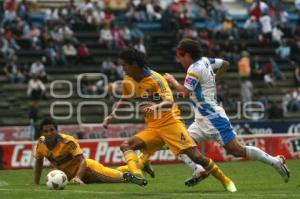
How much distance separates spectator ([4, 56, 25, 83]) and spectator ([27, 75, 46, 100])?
2.35ft

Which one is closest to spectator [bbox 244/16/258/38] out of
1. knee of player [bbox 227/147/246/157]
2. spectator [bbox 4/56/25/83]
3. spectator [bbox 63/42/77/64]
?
spectator [bbox 63/42/77/64]

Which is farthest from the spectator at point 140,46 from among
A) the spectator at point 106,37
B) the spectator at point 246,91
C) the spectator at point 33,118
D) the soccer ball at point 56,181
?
the soccer ball at point 56,181

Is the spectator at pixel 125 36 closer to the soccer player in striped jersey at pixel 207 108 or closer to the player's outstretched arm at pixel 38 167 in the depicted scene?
the player's outstretched arm at pixel 38 167

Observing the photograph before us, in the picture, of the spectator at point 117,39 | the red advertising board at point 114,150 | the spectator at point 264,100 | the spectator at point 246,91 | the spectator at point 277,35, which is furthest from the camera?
the spectator at point 277,35

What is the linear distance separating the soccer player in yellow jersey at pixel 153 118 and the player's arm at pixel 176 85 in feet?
0.97

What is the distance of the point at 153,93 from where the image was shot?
14.4 metres

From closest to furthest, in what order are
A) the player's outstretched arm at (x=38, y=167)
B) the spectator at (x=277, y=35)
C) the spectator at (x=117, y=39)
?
the player's outstretched arm at (x=38, y=167)
the spectator at (x=117, y=39)
the spectator at (x=277, y=35)

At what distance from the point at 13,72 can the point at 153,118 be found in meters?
17.8

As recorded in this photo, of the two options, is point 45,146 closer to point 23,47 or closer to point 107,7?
point 23,47

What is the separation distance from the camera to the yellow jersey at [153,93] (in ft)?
47.0

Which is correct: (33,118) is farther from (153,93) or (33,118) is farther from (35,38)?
(153,93)

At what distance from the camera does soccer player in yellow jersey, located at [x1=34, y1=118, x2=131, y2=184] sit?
1588cm

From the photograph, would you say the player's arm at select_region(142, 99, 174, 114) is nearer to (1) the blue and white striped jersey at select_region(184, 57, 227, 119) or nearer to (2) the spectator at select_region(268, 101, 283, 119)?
(1) the blue and white striped jersey at select_region(184, 57, 227, 119)

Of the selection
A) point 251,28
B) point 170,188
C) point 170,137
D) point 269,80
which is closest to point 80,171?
point 170,188
